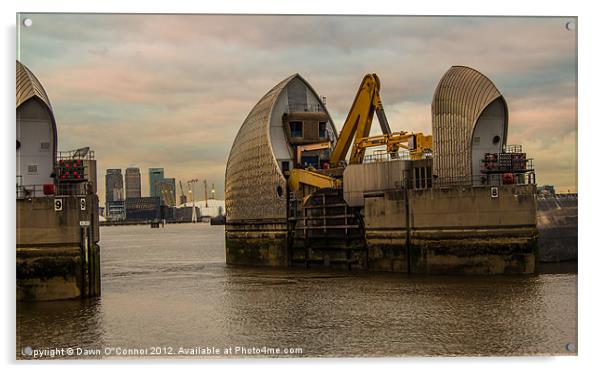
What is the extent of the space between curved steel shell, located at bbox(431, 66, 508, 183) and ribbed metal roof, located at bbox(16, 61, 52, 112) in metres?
23.1

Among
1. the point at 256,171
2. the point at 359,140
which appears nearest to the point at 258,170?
the point at 256,171

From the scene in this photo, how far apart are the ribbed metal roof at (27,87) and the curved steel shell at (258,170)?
1099 inches

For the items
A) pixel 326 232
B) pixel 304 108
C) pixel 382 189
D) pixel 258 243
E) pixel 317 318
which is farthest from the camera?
pixel 304 108

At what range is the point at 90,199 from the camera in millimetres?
38969

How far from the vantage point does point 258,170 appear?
213 feet

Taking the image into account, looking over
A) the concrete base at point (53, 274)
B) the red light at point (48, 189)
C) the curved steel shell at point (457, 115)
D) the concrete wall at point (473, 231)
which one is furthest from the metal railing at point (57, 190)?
the curved steel shell at point (457, 115)

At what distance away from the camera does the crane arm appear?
6128cm

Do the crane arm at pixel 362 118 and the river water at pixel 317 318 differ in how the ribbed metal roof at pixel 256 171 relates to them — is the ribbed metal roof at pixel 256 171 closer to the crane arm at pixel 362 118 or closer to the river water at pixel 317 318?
the crane arm at pixel 362 118

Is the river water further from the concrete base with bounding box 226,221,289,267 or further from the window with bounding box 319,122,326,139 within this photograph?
the window with bounding box 319,122,326,139

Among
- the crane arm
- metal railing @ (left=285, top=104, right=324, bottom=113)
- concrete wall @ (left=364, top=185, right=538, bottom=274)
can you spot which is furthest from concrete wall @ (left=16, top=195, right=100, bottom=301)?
metal railing @ (left=285, top=104, right=324, bottom=113)

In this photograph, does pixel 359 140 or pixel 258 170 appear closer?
pixel 359 140

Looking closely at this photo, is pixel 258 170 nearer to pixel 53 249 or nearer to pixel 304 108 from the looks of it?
pixel 304 108

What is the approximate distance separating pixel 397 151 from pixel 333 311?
24357 millimetres

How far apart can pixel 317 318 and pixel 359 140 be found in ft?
97.6
